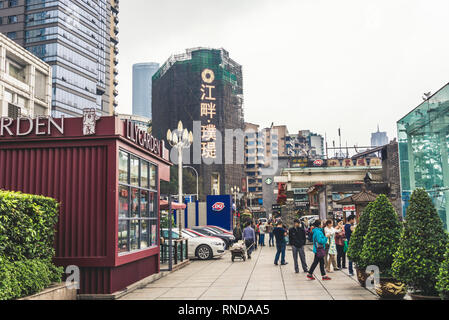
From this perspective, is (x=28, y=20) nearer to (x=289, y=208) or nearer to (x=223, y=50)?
(x=223, y=50)

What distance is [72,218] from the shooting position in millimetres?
10914

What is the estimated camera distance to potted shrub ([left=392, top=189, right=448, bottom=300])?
7859 millimetres

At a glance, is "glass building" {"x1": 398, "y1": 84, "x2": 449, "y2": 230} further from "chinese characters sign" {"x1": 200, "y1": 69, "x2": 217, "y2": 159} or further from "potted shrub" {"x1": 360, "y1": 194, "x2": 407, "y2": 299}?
"chinese characters sign" {"x1": 200, "y1": 69, "x2": 217, "y2": 159}

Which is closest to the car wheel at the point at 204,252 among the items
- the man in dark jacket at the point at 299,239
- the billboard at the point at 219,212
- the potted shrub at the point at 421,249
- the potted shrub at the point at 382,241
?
the man in dark jacket at the point at 299,239

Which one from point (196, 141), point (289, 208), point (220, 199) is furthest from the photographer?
point (196, 141)

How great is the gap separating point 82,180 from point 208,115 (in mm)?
116727

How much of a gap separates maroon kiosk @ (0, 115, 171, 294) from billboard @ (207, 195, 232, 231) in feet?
77.6

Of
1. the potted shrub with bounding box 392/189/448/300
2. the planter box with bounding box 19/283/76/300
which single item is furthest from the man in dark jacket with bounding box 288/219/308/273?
the planter box with bounding box 19/283/76/300

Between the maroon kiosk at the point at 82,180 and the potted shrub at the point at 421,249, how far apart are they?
6483 millimetres

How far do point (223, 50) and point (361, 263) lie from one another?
127329 mm

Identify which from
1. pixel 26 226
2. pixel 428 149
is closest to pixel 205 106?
pixel 428 149

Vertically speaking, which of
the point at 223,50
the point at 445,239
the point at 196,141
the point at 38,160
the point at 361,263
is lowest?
the point at 361,263

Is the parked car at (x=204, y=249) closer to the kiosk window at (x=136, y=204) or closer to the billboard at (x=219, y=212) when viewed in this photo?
the kiosk window at (x=136, y=204)
